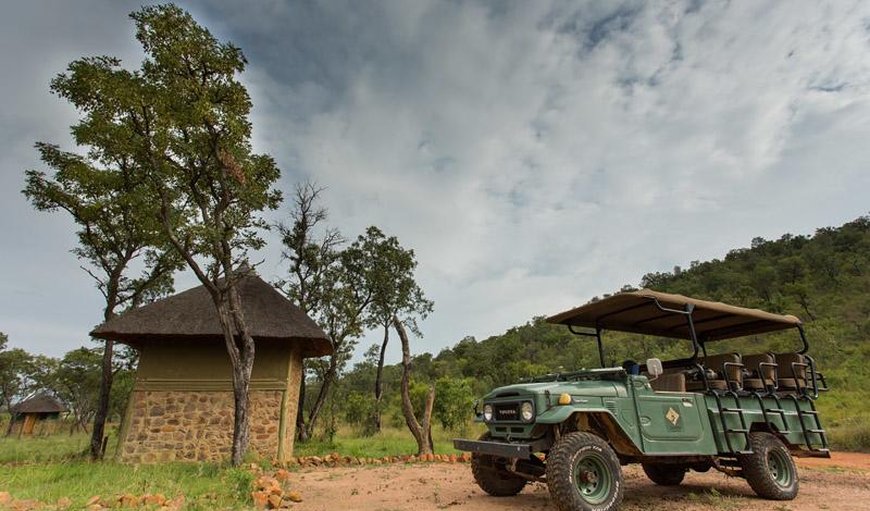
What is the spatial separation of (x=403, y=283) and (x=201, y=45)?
9987 millimetres

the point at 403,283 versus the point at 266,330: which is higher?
the point at 403,283

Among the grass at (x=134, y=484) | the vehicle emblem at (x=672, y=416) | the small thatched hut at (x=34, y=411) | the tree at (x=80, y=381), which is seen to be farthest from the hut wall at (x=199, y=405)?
the small thatched hut at (x=34, y=411)

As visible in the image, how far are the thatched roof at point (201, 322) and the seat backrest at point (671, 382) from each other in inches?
336

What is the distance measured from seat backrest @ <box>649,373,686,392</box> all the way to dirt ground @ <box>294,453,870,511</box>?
1.31m

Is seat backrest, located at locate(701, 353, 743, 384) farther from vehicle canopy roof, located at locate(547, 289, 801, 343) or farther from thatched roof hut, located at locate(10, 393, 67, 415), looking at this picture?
thatched roof hut, located at locate(10, 393, 67, 415)

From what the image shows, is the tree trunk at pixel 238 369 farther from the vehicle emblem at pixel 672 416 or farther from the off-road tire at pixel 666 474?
the vehicle emblem at pixel 672 416

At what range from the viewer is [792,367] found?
702 centimetres

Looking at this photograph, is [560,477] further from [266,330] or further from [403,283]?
[403,283]

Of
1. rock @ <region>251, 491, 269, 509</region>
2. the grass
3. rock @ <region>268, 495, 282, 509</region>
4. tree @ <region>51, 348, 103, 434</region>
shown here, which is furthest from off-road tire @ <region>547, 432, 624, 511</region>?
tree @ <region>51, 348, 103, 434</region>

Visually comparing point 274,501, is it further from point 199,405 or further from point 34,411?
point 34,411

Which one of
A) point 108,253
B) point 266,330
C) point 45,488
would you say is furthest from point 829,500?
point 108,253

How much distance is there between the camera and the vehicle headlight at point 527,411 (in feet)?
16.9

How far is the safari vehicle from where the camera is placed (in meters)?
4.92

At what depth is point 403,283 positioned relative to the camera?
1755 centimetres
